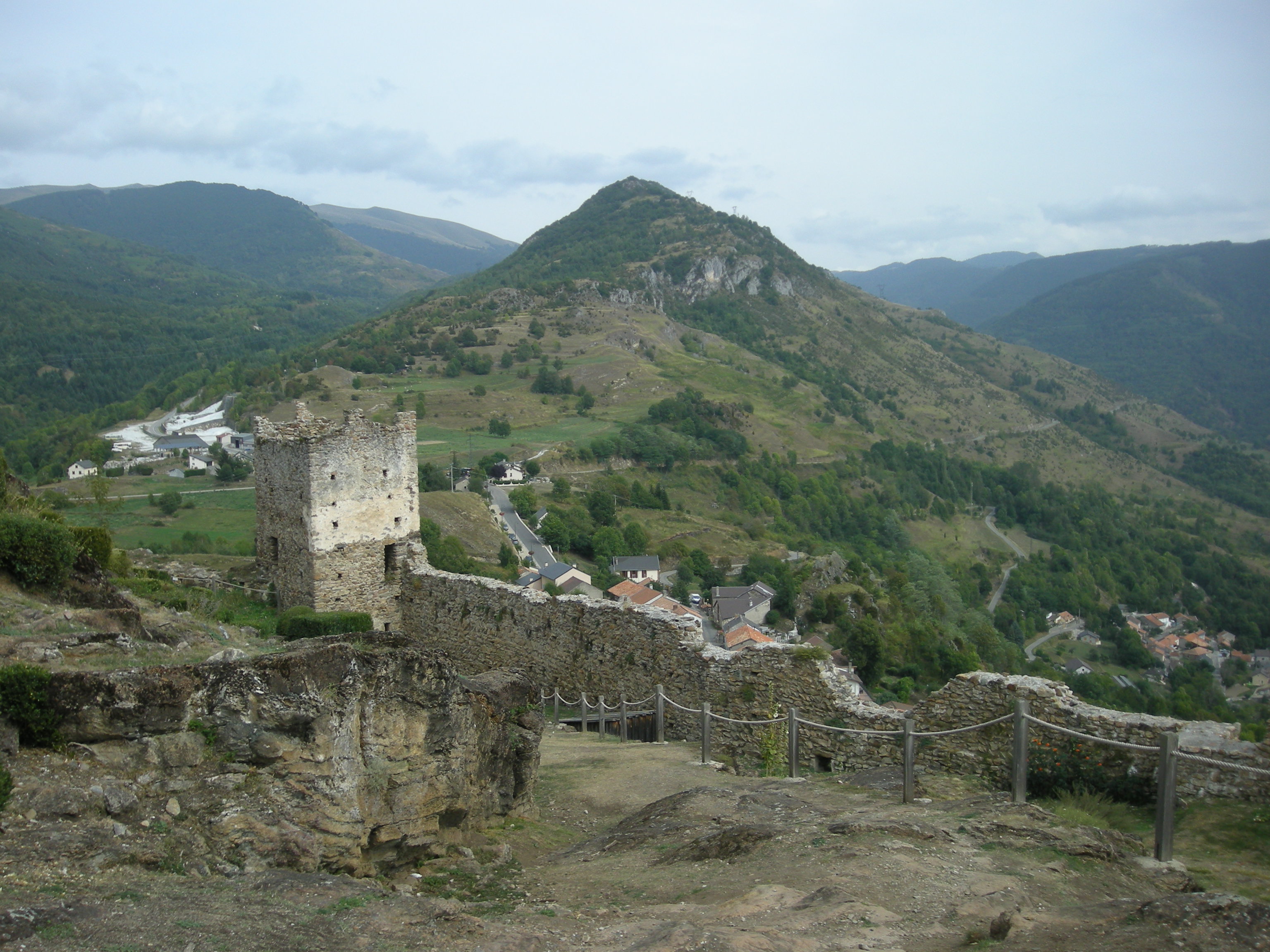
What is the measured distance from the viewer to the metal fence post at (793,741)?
10461 millimetres

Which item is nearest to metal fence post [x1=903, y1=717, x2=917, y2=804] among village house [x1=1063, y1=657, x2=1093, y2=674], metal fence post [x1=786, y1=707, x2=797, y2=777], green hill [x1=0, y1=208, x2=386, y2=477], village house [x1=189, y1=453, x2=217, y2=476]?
metal fence post [x1=786, y1=707, x2=797, y2=777]

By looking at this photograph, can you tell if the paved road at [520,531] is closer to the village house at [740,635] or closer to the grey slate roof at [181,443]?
the village house at [740,635]

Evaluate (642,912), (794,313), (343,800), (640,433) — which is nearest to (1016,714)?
(642,912)

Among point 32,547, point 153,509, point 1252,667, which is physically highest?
point 32,547

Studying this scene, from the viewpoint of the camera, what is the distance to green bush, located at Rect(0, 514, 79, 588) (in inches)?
469

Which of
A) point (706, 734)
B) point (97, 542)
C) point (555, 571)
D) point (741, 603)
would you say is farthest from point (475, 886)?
point (741, 603)

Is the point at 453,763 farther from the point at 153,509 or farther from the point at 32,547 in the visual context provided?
the point at 153,509

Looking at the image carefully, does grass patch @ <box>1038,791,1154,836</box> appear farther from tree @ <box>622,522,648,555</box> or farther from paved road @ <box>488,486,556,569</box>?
tree @ <box>622,522,648,555</box>

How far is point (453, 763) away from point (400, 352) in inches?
4850

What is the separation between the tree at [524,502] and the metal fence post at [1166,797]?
6789 centimetres

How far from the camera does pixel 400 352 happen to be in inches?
4936

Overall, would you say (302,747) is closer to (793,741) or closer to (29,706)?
(29,706)

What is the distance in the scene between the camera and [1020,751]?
26.0 feet

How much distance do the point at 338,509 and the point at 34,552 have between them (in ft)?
20.0
